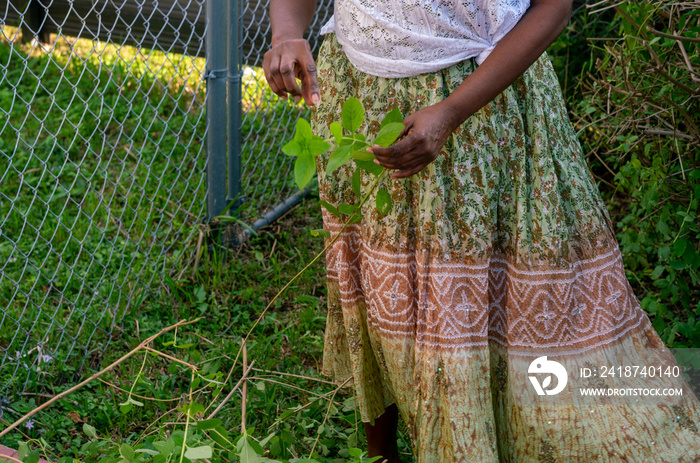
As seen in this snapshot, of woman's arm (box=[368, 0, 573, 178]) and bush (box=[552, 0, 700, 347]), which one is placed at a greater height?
bush (box=[552, 0, 700, 347])

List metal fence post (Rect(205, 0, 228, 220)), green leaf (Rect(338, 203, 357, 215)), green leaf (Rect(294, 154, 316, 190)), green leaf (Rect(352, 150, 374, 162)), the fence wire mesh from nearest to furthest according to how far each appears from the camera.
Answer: green leaf (Rect(294, 154, 316, 190)) < green leaf (Rect(352, 150, 374, 162)) < green leaf (Rect(338, 203, 357, 215)) < the fence wire mesh < metal fence post (Rect(205, 0, 228, 220))

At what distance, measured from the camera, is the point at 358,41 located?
1.59m

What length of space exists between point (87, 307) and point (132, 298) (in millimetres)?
189

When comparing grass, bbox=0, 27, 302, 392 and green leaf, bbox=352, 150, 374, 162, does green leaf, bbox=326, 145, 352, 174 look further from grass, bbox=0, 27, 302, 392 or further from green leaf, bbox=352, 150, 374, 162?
grass, bbox=0, 27, 302, 392

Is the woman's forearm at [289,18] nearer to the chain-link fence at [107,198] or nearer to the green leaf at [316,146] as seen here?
the green leaf at [316,146]

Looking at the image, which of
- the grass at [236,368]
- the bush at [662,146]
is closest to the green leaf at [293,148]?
the grass at [236,368]

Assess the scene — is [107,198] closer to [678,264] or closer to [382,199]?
[382,199]

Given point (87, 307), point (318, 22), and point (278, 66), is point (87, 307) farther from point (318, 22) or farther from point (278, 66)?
point (318, 22)

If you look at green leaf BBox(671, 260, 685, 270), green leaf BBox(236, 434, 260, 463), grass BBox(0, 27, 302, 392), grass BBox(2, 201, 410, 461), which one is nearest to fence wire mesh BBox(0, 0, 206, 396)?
grass BBox(0, 27, 302, 392)

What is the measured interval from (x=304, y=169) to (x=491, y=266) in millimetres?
547

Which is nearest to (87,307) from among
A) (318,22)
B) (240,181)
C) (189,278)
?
(189,278)

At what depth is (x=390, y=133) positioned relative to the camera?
4.37ft

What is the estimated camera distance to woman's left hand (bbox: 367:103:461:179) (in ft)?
4.44

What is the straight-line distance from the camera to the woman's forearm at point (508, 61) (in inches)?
55.6
